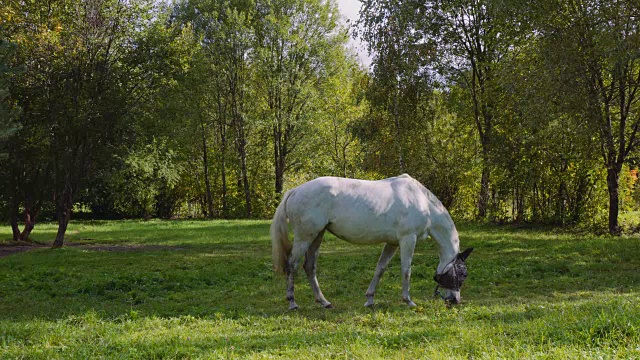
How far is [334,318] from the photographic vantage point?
7809mm

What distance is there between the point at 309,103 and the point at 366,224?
32.3 m

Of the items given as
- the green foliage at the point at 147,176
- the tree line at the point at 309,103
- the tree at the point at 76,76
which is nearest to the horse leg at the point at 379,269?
the tree line at the point at 309,103

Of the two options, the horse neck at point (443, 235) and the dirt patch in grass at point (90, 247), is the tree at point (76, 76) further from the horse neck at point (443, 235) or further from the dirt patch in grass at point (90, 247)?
the horse neck at point (443, 235)

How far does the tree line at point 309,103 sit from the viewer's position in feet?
59.6

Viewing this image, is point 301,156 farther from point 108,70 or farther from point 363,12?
point 108,70

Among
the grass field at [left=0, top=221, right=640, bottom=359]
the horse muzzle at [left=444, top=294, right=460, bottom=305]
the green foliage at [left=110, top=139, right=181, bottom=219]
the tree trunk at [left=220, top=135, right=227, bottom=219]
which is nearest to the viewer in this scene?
the grass field at [left=0, top=221, right=640, bottom=359]

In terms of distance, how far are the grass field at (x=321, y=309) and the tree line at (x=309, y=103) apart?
13.5 feet

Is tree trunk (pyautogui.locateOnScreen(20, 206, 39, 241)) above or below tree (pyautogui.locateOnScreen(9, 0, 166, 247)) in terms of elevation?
below

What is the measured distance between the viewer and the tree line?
18156 millimetres

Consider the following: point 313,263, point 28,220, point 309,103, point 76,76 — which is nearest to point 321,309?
point 313,263

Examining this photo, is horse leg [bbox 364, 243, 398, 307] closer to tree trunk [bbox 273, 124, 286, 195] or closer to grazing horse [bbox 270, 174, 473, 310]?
grazing horse [bbox 270, 174, 473, 310]

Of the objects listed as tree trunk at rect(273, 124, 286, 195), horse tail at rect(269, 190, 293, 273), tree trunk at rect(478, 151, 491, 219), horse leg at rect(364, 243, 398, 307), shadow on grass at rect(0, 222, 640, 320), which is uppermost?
tree trunk at rect(273, 124, 286, 195)

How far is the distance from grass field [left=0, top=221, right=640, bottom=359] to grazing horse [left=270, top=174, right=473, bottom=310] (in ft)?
1.68

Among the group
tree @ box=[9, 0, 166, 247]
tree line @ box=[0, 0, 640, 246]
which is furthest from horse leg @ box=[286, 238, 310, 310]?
tree @ box=[9, 0, 166, 247]
